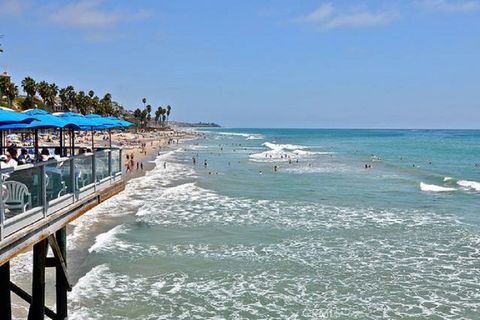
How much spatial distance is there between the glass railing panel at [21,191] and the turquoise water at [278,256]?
17.9 feet

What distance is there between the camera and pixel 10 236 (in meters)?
7.56

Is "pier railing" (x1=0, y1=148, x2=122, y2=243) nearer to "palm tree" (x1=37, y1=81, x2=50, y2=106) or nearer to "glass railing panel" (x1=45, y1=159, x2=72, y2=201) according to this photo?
"glass railing panel" (x1=45, y1=159, x2=72, y2=201)

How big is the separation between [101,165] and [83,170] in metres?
1.42

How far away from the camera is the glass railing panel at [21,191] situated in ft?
25.2

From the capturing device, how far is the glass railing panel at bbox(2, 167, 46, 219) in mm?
7672

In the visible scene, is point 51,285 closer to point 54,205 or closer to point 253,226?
point 54,205

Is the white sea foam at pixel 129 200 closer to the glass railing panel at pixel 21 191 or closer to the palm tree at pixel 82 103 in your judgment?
the glass railing panel at pixel 21 191

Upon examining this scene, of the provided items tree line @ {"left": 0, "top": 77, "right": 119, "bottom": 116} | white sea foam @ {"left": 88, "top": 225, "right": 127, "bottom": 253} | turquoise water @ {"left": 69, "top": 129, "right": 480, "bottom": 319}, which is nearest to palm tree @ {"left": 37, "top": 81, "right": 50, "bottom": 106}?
tree line @ {"left": 0, "top": 77, "right": 119, "bottom": 116}

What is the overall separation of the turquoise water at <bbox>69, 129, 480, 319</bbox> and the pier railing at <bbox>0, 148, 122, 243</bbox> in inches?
146

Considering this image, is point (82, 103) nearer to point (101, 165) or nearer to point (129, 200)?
point (129, 200)

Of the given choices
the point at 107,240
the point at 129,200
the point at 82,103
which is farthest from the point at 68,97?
the point at 107,240

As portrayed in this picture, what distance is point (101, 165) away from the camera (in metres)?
12.8

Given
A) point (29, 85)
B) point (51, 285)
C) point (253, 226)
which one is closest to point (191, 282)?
point (51, 285)

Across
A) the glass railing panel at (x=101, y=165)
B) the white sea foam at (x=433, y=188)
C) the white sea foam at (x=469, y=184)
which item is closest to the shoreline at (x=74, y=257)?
the glass railing panel at (x=101, y=165)
